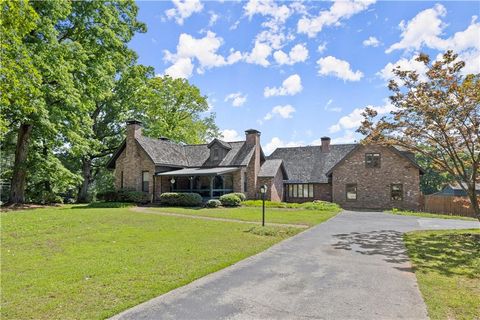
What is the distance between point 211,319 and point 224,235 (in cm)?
730

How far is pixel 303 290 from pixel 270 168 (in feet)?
83.3

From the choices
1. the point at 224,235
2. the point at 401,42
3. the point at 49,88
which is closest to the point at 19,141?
the point at 49,88

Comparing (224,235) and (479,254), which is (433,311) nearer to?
(479,254)

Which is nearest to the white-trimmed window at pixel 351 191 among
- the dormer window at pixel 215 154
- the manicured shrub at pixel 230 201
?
the manicured shrub at pixel 230 201

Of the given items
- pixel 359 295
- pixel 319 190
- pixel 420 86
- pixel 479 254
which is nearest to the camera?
pixel 359 295

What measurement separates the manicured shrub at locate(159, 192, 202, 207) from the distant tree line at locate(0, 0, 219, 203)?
7.37 meters

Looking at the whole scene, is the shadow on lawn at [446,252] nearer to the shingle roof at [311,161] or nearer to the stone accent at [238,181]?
the stone accent at [238,181]

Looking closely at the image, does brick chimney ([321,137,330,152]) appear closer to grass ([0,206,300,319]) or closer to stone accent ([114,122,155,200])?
stone accent ([114,122,155,200])

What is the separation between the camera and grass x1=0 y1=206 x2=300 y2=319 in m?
5.20

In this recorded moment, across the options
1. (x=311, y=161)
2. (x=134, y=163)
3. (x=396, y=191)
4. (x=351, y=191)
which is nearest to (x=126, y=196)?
(x=134, y=163)

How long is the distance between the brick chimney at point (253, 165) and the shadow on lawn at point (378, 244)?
16802mm

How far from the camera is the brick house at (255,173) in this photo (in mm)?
28031

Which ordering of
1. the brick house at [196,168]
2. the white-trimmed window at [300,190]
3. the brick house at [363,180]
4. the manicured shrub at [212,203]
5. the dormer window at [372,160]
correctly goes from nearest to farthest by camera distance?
the manicured shrub at [212,203]
the brick house at [363,180]
the dormer window at [372,160]
the brick house at [196,168]
the white-trimmed window at [300,190]

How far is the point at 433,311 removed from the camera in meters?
5.14
